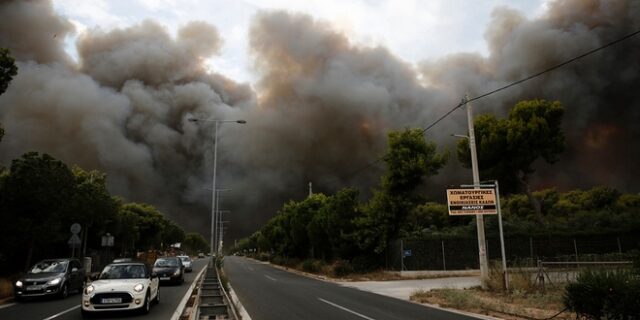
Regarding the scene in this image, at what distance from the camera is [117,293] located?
11.2 meters

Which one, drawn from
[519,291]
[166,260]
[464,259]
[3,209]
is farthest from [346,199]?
[3,209]

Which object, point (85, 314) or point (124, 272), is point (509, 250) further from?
point (85, 314)

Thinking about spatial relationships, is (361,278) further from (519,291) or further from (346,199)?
(519,291)

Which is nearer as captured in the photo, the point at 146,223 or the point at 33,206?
the point at 33,206

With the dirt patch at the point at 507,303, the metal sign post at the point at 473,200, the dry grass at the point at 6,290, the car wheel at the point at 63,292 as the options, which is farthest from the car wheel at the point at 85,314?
the metal sign post at the point at 473,200

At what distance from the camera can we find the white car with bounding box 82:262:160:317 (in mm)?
11031

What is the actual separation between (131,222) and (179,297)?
40.5m

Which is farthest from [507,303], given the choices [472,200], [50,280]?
[50,280]

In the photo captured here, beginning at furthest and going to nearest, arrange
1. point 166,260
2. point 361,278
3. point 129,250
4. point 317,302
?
1. point 129,250
2. point 361,278
3. point 166,260
4. point 317,302

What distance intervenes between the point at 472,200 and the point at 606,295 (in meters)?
9.93

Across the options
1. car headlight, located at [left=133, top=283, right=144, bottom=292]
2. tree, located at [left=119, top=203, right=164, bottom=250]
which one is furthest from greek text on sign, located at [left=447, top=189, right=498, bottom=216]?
tree, located at [left=119, top=203, right=164, bottom=250]

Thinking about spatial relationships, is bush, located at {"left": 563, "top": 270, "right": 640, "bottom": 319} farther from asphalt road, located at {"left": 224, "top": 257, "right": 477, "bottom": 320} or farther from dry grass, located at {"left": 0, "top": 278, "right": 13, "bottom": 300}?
dry grass, located at {"left": 0, "top": 278, "right": 13, "bottom": 300}

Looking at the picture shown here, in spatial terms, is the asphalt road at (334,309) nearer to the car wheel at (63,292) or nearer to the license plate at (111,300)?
the license plate at (111,300)

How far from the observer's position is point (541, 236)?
31.3m
